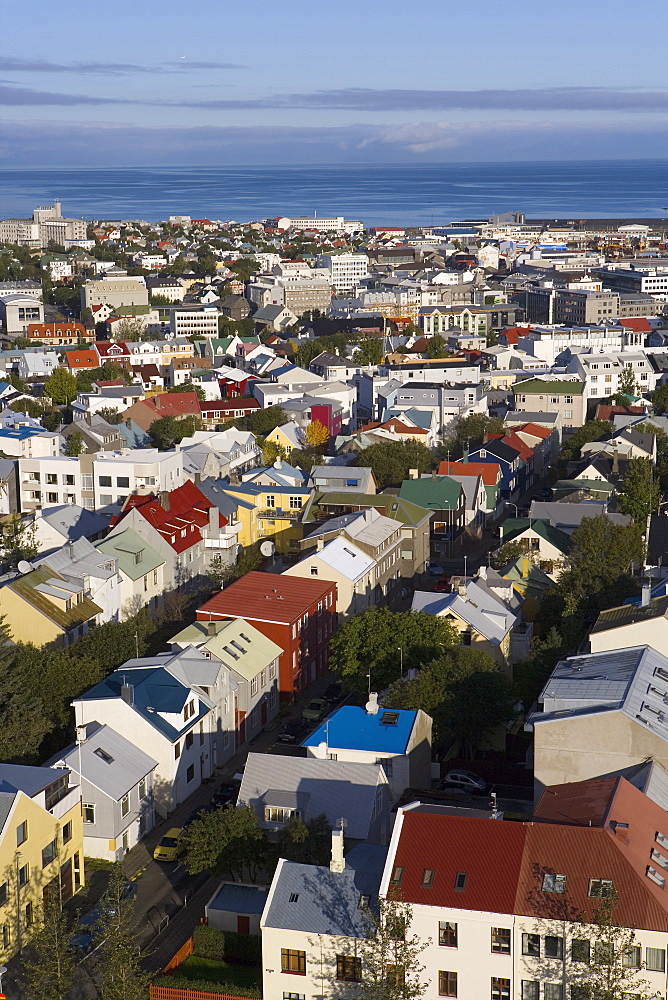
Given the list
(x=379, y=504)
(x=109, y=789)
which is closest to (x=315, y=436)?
(x=379, y=504)

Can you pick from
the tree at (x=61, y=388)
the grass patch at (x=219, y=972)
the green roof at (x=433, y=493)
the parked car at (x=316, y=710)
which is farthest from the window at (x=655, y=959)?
the tree at (x=61, y=388)

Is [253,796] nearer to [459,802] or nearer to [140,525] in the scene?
[459,802]

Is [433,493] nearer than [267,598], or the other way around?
[267,598]

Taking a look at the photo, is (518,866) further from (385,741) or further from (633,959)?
(385,741)

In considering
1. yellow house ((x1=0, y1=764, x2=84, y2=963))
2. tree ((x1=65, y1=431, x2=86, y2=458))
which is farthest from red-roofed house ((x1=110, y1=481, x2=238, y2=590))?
yellow house ((x1=0, y1=764, x2=84, y2=963))

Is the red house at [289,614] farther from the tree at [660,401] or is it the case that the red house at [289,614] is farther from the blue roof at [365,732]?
the tree at [660,401]

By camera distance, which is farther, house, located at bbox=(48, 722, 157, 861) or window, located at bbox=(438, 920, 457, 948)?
house, located at bbox=(48, 722, 157, 861)

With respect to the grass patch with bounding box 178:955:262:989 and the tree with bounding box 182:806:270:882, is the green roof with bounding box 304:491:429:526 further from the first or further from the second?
the grass patch with bounding box 178:955:262:989
